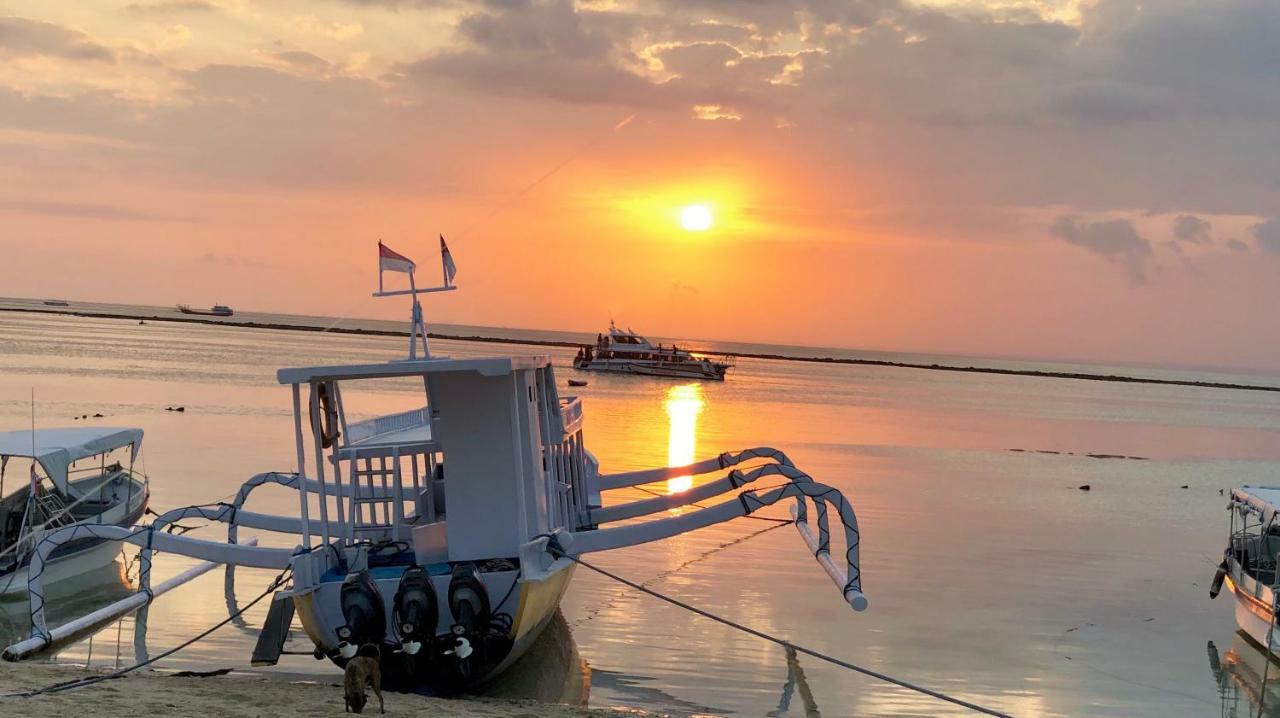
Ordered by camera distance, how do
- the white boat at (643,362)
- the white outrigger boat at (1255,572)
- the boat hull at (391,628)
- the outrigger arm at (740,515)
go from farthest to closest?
1. the white boat at (643,362)
2. the white outrigger boat at (1255,572)
3. the outrigger arm at (740,515)
4. the boat hull at (391,628)

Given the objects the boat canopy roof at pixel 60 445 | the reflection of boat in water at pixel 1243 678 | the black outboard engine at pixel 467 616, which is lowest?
the reflection of boat in water at pixel 1243 678

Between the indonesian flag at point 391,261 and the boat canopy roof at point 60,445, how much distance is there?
826 cm

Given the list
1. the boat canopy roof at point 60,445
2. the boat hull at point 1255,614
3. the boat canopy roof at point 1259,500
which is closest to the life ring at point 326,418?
the boat canopy roof at point 60,445

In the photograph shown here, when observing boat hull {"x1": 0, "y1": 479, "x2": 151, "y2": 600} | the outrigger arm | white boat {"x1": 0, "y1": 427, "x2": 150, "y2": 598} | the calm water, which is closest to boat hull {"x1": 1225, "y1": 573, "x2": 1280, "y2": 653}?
the calm water

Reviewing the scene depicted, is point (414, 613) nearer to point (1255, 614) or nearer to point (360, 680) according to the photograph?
point (360, 680)

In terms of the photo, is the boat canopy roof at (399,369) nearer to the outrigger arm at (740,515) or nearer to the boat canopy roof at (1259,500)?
A: the outrigger arm at (740,515)

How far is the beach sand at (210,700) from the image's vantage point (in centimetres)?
1012

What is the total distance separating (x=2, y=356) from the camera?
7869 centimetres

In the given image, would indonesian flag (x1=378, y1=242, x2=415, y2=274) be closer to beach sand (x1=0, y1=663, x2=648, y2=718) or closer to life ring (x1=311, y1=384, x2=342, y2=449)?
life ring (x1=311, y1=384, x2=342, y2=449)

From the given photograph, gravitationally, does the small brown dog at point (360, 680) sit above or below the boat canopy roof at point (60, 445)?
below

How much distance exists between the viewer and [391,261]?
13031mm

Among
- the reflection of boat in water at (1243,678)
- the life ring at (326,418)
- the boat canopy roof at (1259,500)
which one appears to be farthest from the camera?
the boat canopy roof at (1259,500)

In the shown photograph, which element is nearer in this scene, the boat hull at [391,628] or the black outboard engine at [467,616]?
the black outboard engine at [467,616]

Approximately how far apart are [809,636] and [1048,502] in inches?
766
